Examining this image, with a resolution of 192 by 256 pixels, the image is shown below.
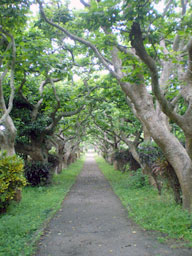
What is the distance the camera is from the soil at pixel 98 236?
178 inches

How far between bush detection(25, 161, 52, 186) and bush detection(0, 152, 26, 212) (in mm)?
5388

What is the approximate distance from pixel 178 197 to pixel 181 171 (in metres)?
1.37

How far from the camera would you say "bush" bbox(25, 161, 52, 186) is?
489 inches

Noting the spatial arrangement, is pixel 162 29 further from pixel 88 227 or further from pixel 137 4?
pixel 88 227

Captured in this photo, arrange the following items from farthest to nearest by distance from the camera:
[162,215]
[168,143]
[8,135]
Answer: [8,135]
[162,215]
[168,143]

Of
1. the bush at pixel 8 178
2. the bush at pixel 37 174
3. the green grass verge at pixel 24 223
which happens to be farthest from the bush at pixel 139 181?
the bush at pixel 8 178

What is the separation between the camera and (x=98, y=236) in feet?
17.7

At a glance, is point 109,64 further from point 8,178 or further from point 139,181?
point 139,181

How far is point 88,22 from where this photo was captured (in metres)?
5.23

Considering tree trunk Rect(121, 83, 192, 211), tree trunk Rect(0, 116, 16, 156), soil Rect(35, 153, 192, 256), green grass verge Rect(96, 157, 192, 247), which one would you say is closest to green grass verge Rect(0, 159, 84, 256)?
soil Rect(35, 153, 192, 256)

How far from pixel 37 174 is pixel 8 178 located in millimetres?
5954

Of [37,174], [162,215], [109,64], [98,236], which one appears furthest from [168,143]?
[37,174]

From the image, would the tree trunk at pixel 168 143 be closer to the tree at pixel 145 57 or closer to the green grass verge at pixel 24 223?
the tree at pixel 145 57

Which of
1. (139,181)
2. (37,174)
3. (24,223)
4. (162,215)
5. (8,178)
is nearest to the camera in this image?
(24,223)
